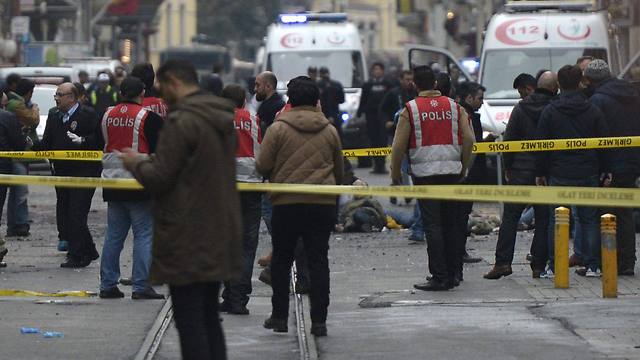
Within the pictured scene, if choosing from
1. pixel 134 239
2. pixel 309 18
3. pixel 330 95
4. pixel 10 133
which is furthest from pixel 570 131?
pixel 309 18

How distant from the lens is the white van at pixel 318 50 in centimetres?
3181

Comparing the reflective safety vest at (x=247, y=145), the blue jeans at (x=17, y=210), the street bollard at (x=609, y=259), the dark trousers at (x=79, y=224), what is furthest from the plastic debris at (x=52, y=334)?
the blue jeans at (x=17, y=210)

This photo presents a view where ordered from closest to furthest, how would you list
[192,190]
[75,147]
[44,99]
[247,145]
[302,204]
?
[192,190] → [302,204] → [247,145] → [75,147] → [44,99]

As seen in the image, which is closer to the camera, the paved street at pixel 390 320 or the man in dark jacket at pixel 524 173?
the paved street at pixel 390 320

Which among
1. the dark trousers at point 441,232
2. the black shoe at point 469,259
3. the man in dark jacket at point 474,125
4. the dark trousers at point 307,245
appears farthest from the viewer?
the black shoe at point 469,259

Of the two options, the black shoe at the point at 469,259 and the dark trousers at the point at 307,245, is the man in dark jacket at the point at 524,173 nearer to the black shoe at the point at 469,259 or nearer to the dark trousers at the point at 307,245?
A: the black shoe at the point at 469,259

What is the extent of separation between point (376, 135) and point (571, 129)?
15.7m

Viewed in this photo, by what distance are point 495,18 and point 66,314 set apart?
14.3 metres

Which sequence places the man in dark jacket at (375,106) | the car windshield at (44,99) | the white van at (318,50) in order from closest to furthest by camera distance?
the man in dark jacket at (375,106) → the car windshield at (44,99) → the white van at (318,50)

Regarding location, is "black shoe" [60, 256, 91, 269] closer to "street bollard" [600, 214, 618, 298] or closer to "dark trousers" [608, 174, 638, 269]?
"dark trousers" [608, 174, 638, 269]

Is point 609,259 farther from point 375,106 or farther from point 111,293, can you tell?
point 375,106

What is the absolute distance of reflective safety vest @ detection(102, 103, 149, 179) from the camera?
1277cm

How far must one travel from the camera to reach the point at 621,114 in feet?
47.1

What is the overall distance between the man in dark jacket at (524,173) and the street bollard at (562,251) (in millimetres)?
470
